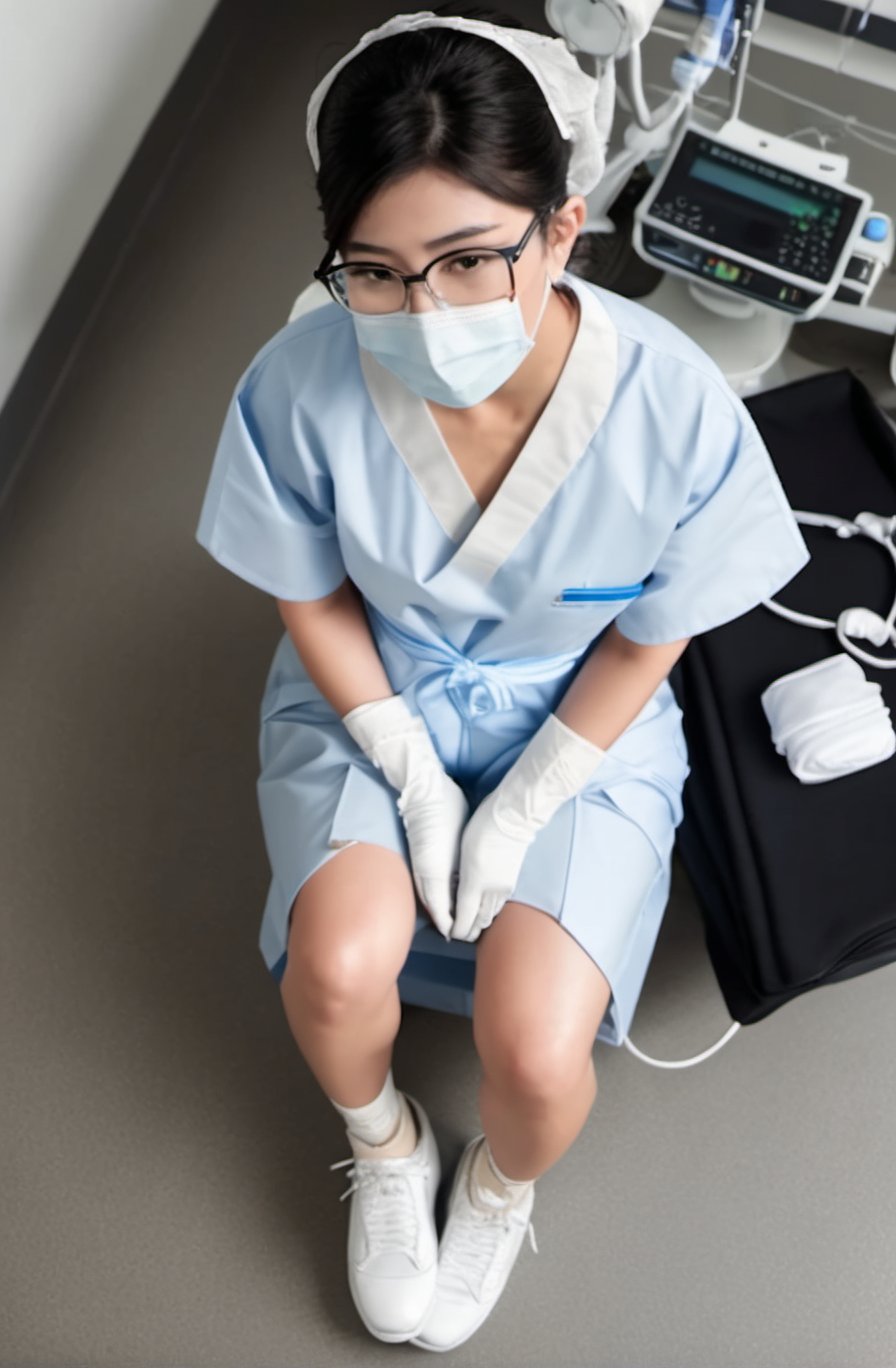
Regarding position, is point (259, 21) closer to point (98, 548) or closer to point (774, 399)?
point (98, 548)

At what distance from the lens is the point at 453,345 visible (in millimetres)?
982

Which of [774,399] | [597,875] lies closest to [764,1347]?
[597,875]

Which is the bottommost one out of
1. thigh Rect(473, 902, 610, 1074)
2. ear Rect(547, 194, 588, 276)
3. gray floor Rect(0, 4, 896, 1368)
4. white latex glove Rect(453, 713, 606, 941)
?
gray floor Rect(0, 4, 896, 1368)

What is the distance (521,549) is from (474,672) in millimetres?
177

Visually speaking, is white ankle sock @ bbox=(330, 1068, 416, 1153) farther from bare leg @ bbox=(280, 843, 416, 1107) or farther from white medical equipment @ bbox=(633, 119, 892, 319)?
white medical equipment @ bbox=(633, 119, 892, 319)

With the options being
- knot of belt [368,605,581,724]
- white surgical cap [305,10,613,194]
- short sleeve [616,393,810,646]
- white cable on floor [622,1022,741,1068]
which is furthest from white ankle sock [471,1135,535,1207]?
white surgical cap [305,10,613,194]

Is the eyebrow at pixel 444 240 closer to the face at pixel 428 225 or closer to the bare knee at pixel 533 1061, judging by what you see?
the face at pixel 428 225

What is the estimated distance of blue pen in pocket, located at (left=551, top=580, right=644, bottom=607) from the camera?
1.17 m

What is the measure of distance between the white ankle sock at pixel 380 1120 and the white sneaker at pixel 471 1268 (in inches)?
4.3

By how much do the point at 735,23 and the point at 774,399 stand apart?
45 cm

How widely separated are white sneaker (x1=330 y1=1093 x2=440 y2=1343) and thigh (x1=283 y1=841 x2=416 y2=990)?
295mm

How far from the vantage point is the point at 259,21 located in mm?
2496

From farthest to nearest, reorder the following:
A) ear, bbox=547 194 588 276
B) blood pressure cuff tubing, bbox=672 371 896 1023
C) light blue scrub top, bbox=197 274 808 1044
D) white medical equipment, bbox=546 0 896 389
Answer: white medical equipment, bbox=546 0 896 389 < blood pressure cuff tubing, bbox=672 371 896 1023 < light blue scrub top, bbox=197 274 808 1044 < ear, bbox=547 194 588 276

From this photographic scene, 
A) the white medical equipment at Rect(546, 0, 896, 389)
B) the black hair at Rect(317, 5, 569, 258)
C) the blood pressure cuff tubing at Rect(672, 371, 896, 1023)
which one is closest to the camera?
the black hair at Rect(317, 5, 569, 258)
